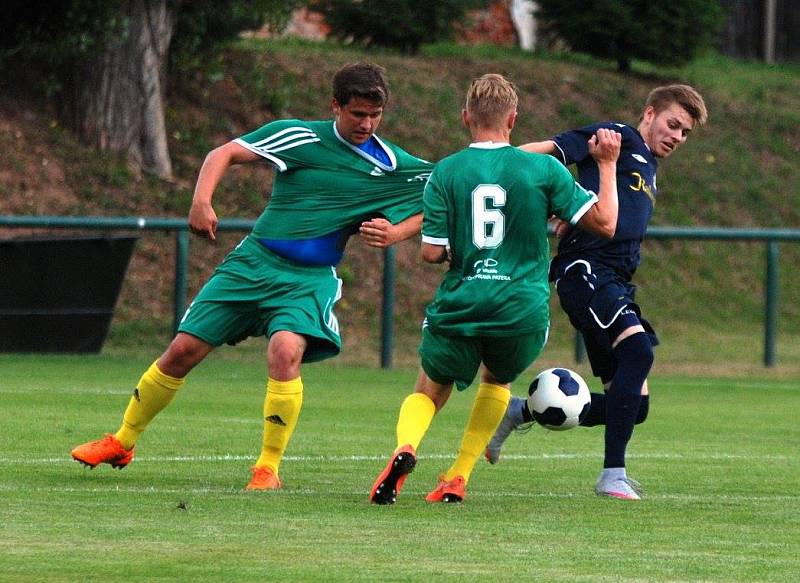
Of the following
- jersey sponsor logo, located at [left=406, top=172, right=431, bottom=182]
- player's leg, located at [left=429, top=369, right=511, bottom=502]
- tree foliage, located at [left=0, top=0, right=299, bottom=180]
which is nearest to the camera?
player's leg, located at [left=429, top=369, right=511, bottom=502]

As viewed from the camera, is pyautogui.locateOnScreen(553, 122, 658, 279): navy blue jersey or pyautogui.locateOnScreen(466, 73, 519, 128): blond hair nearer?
pyautogui.locateOnScreen(466, 73, 519, 128): blond hair

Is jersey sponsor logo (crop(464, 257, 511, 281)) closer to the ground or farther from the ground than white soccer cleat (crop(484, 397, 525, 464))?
farther from the ground

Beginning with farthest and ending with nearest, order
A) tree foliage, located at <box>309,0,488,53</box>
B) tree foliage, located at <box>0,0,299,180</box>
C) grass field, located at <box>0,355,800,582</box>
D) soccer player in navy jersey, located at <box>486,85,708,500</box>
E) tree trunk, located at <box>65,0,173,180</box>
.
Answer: tree foliage, located at <box>309,0,488,53</box>, tree trunk, located at <box>65,0,173,180</box>, tree foliage, located at <box>0,0,299,180</box>, soccer player in navy jersey, located at <box>486,85,708,500</box>, grass field, located at <box>0,355,800,582</box>

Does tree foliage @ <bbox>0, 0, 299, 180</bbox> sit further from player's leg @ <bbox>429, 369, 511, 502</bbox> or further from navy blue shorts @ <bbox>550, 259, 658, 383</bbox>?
player's leg @ <bbox>429, 369, 511, 502</bbox>

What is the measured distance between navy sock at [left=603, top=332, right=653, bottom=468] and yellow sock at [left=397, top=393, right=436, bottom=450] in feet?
2.78

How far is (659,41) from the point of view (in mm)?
26266

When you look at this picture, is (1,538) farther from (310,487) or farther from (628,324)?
(628,324)

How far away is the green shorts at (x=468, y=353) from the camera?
7.36 metres

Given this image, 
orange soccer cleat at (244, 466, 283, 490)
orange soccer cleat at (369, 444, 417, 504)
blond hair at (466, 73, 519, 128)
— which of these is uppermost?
blond hair at (466, 73, 519, 128)

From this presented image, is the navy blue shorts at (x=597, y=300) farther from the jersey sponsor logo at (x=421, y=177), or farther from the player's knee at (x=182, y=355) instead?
the player's knee at (x=182, y=355)

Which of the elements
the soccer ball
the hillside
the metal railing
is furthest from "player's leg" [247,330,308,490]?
the hillside

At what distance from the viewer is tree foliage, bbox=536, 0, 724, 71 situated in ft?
84.6

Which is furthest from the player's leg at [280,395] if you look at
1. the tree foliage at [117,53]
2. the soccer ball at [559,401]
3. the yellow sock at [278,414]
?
the tree foliage at [117,53]

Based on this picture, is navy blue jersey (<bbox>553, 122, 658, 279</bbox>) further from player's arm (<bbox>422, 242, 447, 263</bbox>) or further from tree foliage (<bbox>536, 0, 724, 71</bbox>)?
tree foliage (<bbox>536, 0, 724, 71</bbox>)
